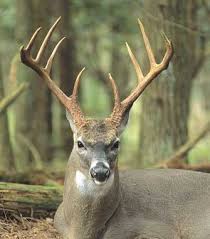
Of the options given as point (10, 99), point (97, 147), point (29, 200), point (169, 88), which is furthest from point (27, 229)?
point (169, 88)

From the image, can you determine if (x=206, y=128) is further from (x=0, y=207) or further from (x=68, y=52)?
(x=68, y=52)

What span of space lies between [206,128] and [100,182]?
3.40 meters

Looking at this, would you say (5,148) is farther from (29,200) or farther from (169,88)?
(29,200)

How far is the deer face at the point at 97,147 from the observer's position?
17.8 feet

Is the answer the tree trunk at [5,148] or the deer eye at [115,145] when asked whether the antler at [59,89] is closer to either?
the deer eye at [115,145]

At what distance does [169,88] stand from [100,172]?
3338 millimetres

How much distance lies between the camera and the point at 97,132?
5.66m

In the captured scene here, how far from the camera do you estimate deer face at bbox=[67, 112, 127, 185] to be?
17.8 feet

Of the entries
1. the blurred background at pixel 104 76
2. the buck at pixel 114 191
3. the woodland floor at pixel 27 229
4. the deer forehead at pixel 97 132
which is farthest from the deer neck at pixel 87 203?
the blurred background at pixel 104 76

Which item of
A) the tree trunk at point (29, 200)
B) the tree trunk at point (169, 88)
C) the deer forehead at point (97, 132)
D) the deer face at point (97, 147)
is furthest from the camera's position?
the tree trunk at point (169, 88)

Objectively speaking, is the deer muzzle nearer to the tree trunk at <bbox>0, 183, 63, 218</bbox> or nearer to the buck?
the buck

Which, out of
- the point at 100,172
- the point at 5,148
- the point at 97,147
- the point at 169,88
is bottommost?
the point at 5,148

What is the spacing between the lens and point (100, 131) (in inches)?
223

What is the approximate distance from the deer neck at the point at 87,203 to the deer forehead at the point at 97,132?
241mm
